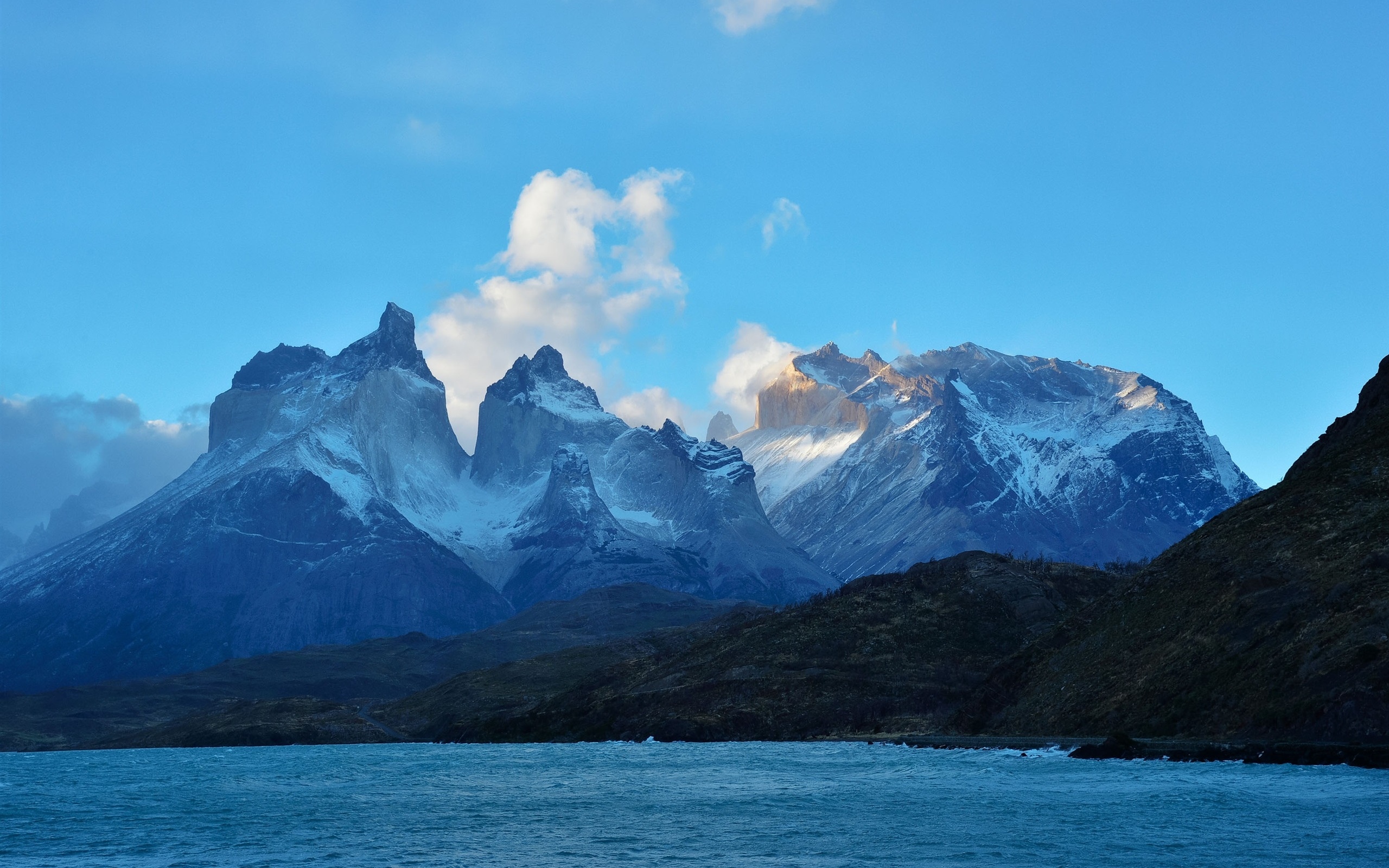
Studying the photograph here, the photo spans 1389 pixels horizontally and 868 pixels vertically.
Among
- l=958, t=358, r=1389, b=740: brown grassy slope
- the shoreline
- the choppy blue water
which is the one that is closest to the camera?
the choppy blue water

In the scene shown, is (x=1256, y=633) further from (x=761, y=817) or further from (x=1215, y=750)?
(x=761, y=817)

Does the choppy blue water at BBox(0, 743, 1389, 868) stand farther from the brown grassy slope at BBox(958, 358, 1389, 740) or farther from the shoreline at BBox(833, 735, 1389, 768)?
the brown grassy slope at BBox(958, 358, 1389, 740)

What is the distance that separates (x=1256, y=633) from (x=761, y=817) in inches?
1951

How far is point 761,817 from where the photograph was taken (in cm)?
8681

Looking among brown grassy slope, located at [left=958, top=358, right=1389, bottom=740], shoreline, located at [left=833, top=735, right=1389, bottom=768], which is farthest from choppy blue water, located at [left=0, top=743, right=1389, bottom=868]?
brown grassy slope, located at [left=958, top=358, right=1389, bottom=740]

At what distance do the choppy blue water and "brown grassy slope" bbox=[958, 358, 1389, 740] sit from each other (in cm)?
889

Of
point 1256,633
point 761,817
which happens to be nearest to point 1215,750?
point 1256,633

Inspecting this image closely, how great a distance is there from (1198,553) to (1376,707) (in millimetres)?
46187

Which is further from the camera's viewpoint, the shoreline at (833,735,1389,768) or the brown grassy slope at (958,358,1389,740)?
the brown grassy slope at (958,358,1389,740)

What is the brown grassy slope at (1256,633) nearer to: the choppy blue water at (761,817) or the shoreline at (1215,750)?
the shoreline at (1215,750)

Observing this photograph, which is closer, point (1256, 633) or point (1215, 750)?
point (1215, 750)

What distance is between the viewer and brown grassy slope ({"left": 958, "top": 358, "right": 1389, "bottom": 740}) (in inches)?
3895

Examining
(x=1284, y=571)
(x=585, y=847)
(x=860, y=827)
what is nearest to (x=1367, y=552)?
(x=1284, y=571)

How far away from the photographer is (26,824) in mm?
99188
